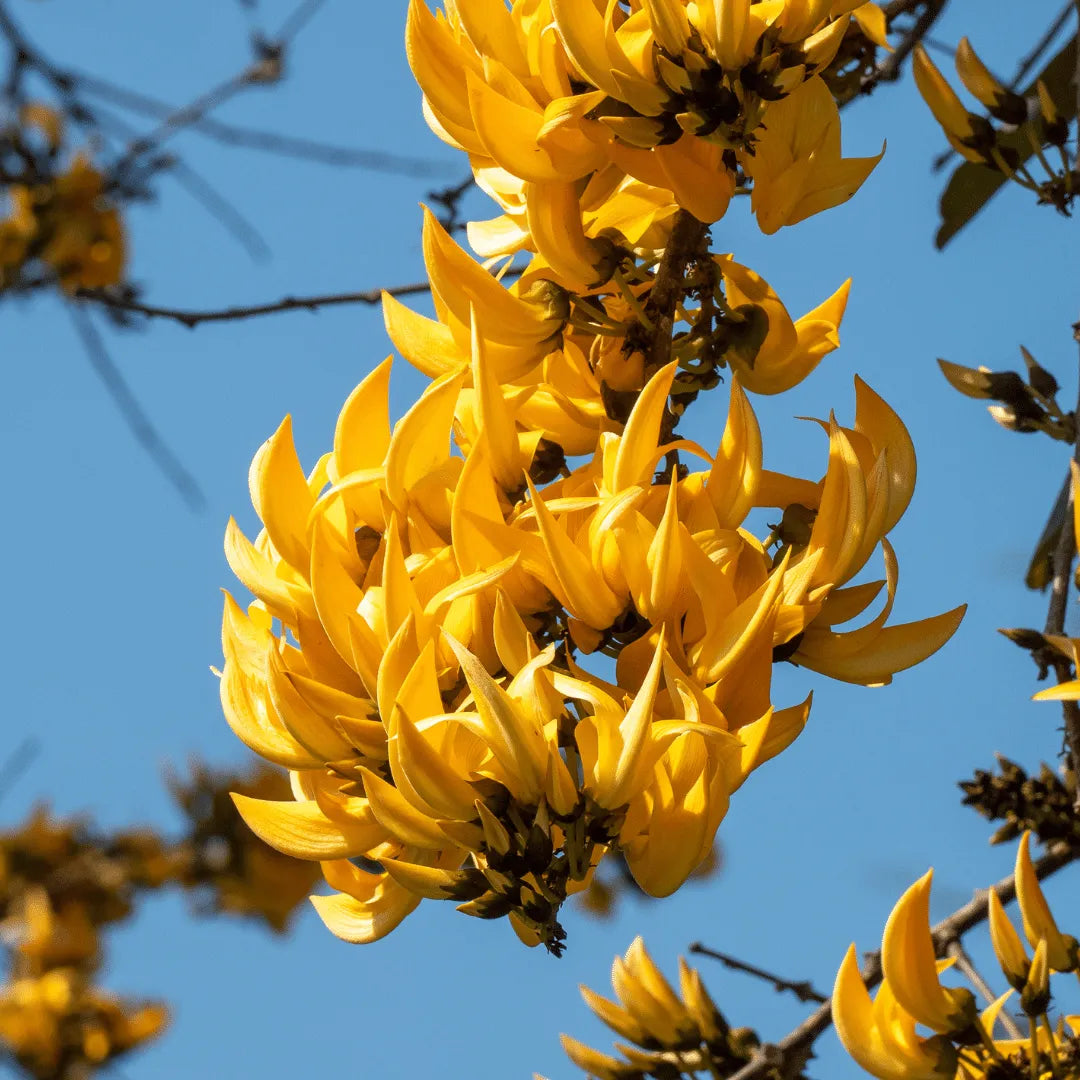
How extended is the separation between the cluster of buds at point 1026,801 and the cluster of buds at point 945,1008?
147mm

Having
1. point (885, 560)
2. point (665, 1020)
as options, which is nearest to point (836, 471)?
point (885, 560)

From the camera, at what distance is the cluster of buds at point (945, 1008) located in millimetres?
993

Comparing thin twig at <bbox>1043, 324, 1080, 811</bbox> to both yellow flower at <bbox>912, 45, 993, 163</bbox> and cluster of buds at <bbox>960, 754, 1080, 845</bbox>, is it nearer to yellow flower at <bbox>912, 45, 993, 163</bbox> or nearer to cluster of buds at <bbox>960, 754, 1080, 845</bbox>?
cluster of buds at <bbox>960, 754, 1080, 845</bbox>

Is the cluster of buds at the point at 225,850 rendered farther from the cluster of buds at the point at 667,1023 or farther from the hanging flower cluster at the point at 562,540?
the hanging flower cluster at the point at 562,540

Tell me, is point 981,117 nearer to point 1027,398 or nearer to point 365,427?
point 1027,398

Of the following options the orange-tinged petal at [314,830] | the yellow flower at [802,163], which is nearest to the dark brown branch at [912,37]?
the yellow flower at [802,163]

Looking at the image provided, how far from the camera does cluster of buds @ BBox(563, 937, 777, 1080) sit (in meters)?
1.42

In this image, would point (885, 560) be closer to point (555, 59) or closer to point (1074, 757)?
point (555, 59)

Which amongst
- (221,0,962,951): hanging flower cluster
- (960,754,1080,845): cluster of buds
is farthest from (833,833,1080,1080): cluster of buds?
(221,0,962,951): hanging flower cluster

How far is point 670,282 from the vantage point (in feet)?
2.89

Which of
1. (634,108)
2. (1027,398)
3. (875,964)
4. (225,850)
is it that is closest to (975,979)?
(875,964)

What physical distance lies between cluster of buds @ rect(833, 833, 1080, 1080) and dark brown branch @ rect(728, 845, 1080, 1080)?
0.10 metres

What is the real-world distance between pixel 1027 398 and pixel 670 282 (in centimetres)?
57

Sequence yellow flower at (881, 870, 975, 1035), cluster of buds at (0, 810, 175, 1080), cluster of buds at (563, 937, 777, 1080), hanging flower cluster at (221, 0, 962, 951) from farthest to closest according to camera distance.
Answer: cluster of buds at (0, 810, 175, 1080)
cluster of buds at (563, 937, 777, 1080)
yellow flower at (881, 870, 975, 1035)
hanging flower cluster at (221, 0, 962, 951)
